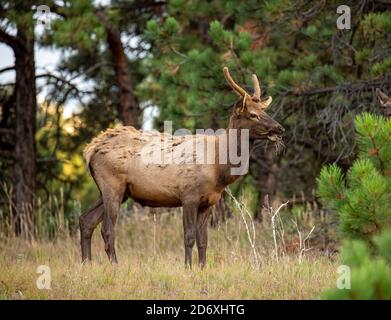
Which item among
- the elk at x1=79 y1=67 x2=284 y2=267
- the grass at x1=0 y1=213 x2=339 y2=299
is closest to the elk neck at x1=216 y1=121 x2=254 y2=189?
the elk at x1=79 y1=67 x2=284 y2=267

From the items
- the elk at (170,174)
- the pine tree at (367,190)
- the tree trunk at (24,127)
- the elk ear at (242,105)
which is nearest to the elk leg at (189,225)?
the elk at (170,174)

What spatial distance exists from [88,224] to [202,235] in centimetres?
165

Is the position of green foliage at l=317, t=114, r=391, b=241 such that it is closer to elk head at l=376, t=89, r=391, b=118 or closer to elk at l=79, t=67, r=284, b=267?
elk at l=79, t=67, r=284, b=267

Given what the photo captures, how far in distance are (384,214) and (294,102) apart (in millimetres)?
5922

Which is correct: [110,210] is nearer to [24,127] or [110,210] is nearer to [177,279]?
[177,279]

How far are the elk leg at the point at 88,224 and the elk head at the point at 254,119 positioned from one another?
7.30 ft

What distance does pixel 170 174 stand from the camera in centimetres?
955

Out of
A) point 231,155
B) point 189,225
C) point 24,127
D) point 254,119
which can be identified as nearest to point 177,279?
point 189,225

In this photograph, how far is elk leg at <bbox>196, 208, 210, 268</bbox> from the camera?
30.8ft

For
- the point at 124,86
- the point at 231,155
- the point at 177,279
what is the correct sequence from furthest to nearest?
1. the point at 124,86
2. the point at 231,155
3. the point at 177,279

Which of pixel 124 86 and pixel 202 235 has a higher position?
pixel 124 86

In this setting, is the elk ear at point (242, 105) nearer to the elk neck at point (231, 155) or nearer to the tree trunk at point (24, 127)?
the elk neck at point (231, 155)
